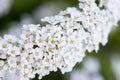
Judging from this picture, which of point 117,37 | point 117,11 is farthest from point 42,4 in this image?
point 117,11

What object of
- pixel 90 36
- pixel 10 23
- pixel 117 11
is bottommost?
pixel 90 36

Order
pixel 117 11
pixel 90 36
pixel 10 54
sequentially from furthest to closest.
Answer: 1. pixel 117 11
2. pixel 90 36
3. pixel 10 54

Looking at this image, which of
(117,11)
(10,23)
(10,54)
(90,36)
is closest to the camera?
(10,54)

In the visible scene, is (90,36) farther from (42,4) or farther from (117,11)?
(42,4)

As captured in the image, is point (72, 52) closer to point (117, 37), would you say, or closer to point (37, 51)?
point (37, 51)

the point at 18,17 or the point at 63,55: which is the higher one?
the point at 18,17

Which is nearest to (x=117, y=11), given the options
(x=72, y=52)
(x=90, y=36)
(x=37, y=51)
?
(x=90, y=36)

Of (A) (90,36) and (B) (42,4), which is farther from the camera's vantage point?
(B) (42,4)
